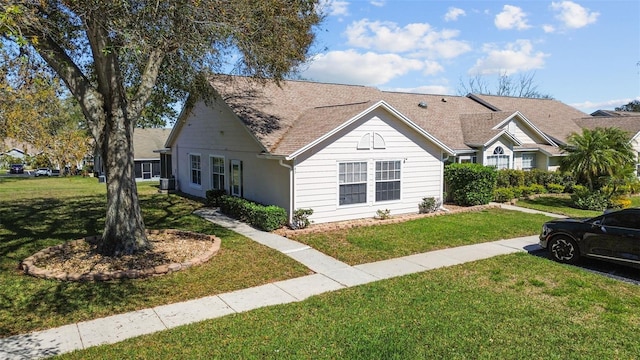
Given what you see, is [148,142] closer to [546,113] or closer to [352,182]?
[352,182]

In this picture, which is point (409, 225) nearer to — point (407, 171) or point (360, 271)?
point (407, 171)

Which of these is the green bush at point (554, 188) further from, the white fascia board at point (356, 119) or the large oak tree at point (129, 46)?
the large oak tree at point (129, 46)

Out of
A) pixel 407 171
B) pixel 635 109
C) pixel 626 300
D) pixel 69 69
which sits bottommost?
pixel 626 300

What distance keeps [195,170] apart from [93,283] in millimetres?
14609

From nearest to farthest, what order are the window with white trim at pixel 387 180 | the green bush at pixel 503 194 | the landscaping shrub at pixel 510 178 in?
the window with white trim at pixel 387 180, the green bush at pixel 503 194, the landscaping shrub at pixel 510 178

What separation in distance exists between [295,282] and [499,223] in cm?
981

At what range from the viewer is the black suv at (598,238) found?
9742mm

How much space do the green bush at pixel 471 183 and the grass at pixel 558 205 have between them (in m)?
2.31

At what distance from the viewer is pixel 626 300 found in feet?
26.9

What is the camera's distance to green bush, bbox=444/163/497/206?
63.3ft

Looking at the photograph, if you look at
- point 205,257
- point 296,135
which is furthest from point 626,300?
point 296,135

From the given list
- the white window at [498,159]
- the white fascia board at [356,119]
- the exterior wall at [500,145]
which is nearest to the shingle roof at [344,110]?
the white fascia board at [356,119]

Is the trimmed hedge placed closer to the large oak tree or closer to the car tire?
the large oak tree

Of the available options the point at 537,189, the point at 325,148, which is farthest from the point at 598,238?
the point at 537,189
